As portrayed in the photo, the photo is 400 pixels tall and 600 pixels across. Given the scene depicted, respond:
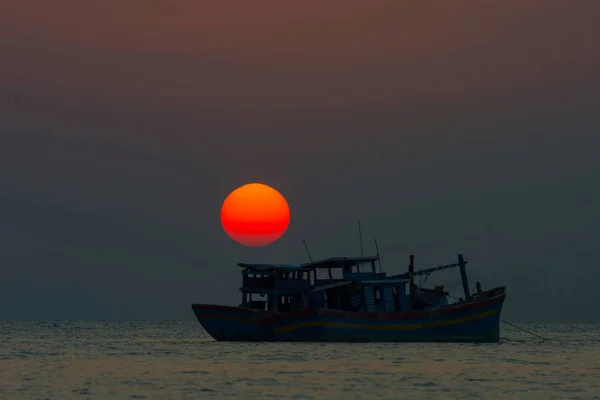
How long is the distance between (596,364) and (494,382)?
1764 centimetres

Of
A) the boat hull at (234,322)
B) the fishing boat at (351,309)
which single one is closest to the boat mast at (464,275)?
the fishing boat at (351,309)

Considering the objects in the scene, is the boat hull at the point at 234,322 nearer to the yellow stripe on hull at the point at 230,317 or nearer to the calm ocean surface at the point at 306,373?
the yellow stripe on hull at the point at 230,317

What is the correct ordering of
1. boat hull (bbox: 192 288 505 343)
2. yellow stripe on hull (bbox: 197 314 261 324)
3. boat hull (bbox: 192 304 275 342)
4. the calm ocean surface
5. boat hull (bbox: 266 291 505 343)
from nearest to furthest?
the calm ocean surface
boat hull (bbox: 192 288 505 343)
boat hull (bbox: 266 291 505 343)
boat hull (bbox: 192 304 275 342)
yellow stripe on hull (bbox: 197 314 261 324)

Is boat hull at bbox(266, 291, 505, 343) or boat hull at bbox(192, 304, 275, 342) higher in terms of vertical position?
boat hull at bbox(192, 304, 275, 342)

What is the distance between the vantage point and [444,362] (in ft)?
207

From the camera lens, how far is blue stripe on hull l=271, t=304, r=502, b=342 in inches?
2980

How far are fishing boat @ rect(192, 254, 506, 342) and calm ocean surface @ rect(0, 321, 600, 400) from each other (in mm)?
1287

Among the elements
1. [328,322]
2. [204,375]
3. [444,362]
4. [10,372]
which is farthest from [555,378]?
[10,372]

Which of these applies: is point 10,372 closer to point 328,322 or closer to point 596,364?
point 328,322

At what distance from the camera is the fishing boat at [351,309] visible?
249 ft

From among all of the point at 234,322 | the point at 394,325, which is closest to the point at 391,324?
the point at 394,325

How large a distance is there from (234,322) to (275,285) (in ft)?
17.5

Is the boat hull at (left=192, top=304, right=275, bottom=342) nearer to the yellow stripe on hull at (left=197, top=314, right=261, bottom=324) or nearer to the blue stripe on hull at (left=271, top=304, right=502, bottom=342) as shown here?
the yellow stripe on hull at (left=197, top=314, right=261, bottom=324)

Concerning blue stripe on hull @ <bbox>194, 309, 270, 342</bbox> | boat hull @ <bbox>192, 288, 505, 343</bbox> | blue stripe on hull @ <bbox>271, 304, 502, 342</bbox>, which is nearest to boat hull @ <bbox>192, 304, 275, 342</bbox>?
blue stripe on hull @ <bbox>194, 309, 270, 342</bbox>
